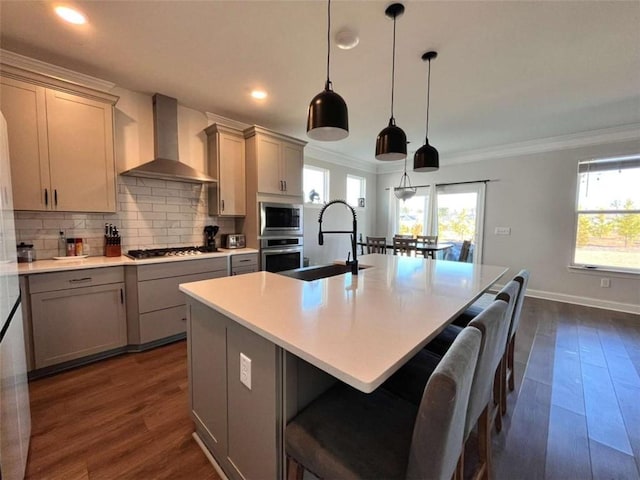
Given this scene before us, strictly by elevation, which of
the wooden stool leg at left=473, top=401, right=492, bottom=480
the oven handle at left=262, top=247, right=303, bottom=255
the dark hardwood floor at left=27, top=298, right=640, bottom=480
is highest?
the oven handle at left=262, top=247, right=303, bottom=255

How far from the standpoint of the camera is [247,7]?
1.74 meters

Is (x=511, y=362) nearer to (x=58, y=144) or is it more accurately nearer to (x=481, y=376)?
(x=481, y=376)

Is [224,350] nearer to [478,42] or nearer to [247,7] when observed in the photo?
[247,7]

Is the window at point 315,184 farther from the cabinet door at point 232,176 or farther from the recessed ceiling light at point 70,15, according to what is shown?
the recessed ceiling light at point 70,15

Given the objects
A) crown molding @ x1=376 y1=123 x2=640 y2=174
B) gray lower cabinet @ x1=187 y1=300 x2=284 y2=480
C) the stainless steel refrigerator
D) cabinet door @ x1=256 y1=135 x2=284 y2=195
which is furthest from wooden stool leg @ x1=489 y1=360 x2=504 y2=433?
crown molding @ x1=376 y1=123 x2=640 y2=174

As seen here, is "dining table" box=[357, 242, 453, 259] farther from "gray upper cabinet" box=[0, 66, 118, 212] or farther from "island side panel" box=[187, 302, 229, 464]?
"gray upper cabinet" box=[0, 66, 118, 212]

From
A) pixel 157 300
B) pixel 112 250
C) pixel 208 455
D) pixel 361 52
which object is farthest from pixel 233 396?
pixel 361 52

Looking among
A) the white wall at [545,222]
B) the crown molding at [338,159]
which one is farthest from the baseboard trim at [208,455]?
the white wall at [545,222]

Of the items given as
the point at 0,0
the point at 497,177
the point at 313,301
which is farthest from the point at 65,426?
the point at 497,177

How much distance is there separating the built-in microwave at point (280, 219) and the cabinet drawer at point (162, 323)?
1305mm

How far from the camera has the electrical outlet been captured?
1.12 metres

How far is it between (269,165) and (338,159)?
2.36m

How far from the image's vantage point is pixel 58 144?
2303 millimetres

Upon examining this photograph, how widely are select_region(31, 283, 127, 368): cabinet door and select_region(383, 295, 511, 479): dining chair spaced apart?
8.30 ft
